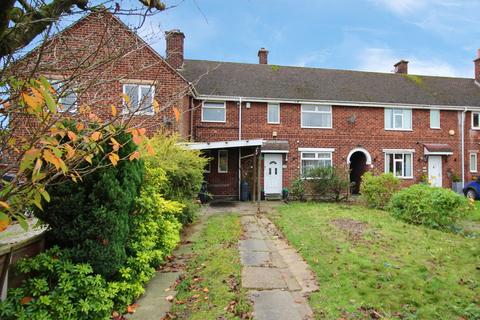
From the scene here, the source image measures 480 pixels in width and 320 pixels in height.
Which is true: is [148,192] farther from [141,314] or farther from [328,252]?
[328,252]

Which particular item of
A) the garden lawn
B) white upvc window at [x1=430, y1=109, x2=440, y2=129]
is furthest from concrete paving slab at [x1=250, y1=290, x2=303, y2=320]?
white upvc window at [x1=430, y1=109, x2=440, y2=129]

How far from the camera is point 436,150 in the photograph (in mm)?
20109

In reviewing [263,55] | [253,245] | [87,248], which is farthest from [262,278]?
[263,55]

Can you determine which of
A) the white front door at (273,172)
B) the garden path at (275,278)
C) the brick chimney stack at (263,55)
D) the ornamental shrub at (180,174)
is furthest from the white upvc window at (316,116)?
the garden path at (275,278)

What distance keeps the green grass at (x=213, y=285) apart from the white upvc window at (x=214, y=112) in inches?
439

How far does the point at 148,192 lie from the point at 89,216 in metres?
1.65

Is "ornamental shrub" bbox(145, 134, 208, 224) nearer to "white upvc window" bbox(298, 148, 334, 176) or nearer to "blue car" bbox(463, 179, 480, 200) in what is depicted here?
"white upvc window" bbox(298, 148, 334, 176)

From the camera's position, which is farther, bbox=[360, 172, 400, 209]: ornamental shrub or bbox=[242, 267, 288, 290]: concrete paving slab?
bbox=[360, 172, 400, 209]: ornamental shrub

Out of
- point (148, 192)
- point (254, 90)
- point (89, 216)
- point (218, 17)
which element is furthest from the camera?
point (254, 90)

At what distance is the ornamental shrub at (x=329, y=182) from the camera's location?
53.2ft

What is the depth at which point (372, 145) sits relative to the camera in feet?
65.7

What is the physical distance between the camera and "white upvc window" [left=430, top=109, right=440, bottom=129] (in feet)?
68.3

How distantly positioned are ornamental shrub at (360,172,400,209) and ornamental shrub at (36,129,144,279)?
38.9 ft

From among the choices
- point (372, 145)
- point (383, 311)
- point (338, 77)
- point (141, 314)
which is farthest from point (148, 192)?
point (338, 77)
